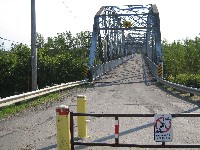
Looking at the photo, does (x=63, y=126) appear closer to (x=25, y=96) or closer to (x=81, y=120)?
(x=81, y=120)

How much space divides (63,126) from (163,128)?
184cm

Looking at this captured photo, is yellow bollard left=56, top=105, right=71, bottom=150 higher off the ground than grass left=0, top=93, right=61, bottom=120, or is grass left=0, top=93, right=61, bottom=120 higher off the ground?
yellow bollard left=56, top=105, right=71, bottom=150

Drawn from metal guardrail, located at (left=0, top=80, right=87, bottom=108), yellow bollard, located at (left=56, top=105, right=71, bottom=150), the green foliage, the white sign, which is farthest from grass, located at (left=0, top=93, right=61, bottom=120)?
the green foliage

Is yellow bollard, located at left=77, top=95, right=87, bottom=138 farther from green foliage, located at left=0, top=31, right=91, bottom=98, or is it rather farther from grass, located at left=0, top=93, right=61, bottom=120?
green foliage, located at left=0, top=31, right=91, bottom=98

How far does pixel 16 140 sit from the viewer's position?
8391 millimetres

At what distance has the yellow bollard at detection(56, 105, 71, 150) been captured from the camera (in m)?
6.53

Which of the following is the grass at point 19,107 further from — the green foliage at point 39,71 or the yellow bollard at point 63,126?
the green foliage at point 39,71

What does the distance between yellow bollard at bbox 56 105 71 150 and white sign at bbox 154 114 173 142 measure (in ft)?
5.31

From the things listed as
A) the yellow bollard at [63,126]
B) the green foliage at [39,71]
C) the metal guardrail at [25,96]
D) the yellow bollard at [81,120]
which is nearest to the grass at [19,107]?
the metal guardrail at [25,96]

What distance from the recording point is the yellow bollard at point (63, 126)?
257 inches

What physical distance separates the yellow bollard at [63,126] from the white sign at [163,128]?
162 cm

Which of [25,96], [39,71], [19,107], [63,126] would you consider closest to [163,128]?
[63,126]

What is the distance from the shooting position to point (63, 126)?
21.5 ft

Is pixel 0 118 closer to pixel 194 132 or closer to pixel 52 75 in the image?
pixel 194 132
